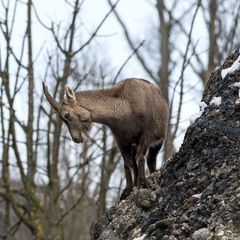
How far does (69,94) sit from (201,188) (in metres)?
2.56

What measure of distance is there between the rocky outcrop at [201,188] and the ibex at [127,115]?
0.67 meters

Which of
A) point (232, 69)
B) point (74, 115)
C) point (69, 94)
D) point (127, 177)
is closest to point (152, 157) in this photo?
point (127, 177)

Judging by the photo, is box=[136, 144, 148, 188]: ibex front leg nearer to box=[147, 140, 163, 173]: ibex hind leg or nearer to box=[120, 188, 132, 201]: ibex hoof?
box=[120, 188, 132, 201]: ibex hoof

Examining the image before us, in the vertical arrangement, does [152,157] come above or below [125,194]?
above

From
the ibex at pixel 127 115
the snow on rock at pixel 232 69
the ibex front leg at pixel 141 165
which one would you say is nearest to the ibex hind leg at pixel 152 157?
the ibex at pixel 127 115

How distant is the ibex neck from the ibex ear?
0.26ft

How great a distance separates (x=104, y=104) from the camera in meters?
7.54

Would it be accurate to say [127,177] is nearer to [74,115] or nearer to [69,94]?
[74,115]

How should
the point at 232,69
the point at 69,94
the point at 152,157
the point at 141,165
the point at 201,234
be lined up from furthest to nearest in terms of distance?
the point at 152,157, the point at 69,94, the point at 141,165, the point at 232,69, the point at 201,234

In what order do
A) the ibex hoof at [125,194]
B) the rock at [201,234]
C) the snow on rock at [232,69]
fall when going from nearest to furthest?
the rock at [201,234]
the snow on rock at [232,69]
the ibex hoof at [125,194]

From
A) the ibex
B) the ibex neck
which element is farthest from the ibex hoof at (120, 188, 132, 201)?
the ibex neck

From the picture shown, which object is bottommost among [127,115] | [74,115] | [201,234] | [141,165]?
[201,234]

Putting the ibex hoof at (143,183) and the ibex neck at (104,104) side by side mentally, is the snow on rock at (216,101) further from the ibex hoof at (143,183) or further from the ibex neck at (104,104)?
the ibex neck at (104,104)

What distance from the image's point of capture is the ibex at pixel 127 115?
7227 mm
